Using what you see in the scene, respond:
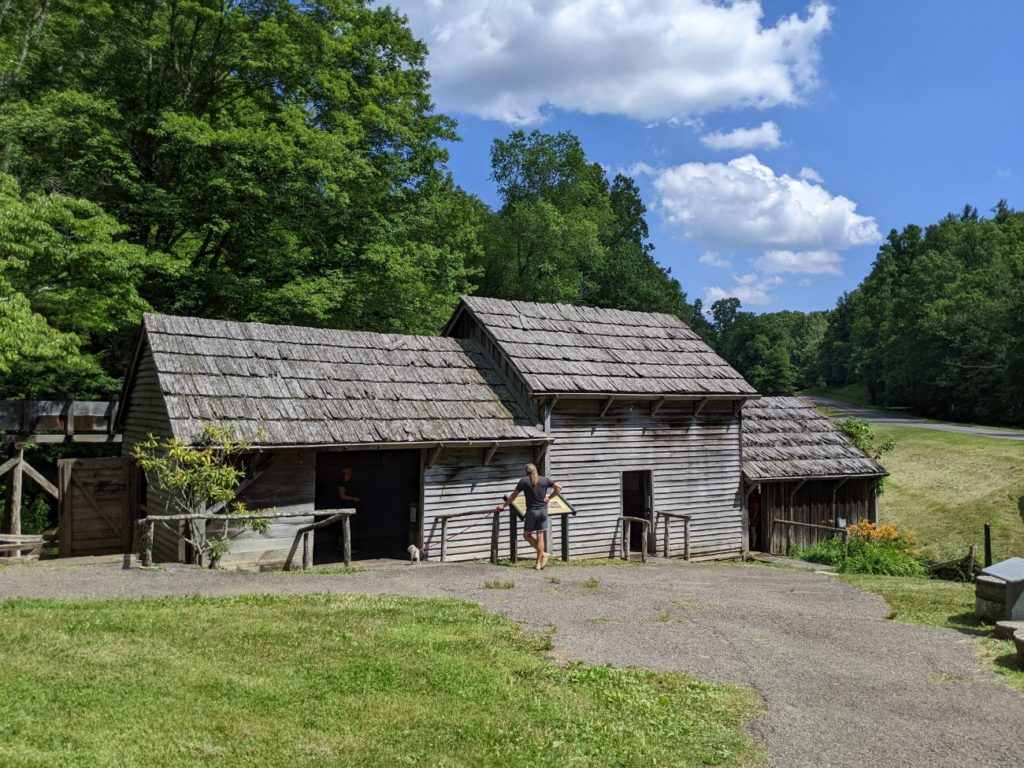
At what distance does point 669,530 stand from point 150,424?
12858 millimetres

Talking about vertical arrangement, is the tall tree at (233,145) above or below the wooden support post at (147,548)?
above

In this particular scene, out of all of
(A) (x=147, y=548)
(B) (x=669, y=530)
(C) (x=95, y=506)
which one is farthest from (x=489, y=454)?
(C) (x=95, y=506)

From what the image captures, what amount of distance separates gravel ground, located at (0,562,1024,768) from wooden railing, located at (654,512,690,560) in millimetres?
3875

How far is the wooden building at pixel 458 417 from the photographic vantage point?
14367 millimetres

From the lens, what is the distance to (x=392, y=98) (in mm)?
29641

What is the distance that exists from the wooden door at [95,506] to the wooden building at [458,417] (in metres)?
0.58

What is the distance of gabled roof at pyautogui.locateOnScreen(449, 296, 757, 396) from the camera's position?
18.4m

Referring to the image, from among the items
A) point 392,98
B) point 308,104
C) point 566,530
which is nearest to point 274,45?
point 308,104

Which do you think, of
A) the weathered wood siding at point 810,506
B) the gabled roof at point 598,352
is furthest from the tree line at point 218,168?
the weathered wood siding at point 810,506

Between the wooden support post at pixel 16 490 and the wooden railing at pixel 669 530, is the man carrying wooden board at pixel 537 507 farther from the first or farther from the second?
the wooden support post at pixel 16 490

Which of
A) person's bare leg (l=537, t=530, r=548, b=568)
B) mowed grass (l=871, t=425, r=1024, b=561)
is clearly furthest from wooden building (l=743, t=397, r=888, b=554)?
person's bare leg (l=537, t=530, r=548, b=568)

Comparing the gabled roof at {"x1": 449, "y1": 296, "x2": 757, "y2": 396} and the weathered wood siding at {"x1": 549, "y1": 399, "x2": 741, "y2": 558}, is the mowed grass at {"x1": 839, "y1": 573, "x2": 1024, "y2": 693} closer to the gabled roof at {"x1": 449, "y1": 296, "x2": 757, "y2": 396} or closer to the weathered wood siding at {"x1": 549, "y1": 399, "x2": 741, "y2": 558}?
the weathered wood siding at {"x1": 549, "y1": 399, "x2": 741, "y2": 558}

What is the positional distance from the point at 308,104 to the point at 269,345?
49.6ft

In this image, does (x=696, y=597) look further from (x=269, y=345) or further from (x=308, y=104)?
(x=308, y=104)
